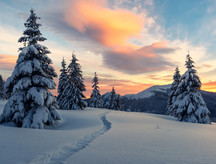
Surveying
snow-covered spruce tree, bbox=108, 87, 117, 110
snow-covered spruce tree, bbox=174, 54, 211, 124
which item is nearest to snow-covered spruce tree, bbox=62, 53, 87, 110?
snow-covered spruce tree, bbox=174, 54, 211, 124

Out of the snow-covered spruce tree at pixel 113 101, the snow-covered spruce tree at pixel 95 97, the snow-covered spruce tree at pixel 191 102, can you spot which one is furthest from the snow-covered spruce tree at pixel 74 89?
the snow-covered spruce tree at pixel 113 101

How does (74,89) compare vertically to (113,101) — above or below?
above

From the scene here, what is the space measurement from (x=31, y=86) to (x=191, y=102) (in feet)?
78.3

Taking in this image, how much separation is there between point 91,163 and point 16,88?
466 inches

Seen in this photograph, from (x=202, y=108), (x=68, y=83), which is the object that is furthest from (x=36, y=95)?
(x=202, y=108)

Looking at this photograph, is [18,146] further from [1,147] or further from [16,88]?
[16,88]

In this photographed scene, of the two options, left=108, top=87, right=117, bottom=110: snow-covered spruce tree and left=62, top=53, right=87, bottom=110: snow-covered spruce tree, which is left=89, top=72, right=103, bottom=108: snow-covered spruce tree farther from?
left=62, top=53, right=87, bottom=110: snow-covered spruce tree

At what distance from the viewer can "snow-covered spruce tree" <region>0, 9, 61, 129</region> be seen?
44.5ft

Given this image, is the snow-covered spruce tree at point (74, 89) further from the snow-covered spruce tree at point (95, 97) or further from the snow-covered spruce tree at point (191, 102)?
the snow-covered spruce tree at point (191, 102)

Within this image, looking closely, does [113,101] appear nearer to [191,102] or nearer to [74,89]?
[74,89]

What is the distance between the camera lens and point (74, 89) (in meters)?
33.2

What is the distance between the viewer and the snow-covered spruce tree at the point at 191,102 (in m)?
23.8

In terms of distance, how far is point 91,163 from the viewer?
5008mm

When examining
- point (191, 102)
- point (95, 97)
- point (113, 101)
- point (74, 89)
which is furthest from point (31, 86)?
point (113, 101)
